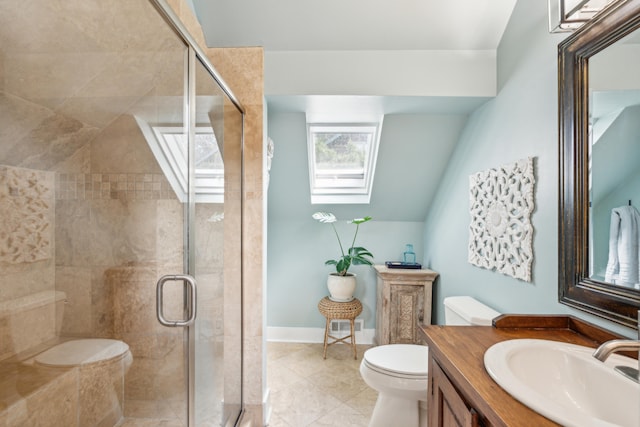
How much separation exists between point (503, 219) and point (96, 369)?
1937 millimetres

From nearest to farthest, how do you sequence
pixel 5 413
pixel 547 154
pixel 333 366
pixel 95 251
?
pixel 5 413
pixel 95 251
pixel 547 154
pixel 333 366

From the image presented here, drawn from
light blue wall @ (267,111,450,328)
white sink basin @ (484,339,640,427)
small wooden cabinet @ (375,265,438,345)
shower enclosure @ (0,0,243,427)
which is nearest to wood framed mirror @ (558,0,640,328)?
white sink basin @ (484,339,640,427)

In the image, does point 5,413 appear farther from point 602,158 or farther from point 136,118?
point 602,158

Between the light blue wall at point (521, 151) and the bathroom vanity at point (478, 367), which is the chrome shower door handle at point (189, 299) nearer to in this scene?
the bathroom vanity at point (478, 367)

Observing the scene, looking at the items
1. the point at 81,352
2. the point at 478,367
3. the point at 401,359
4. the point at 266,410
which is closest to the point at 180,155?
the point at 81,352

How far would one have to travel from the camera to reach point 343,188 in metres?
2.99

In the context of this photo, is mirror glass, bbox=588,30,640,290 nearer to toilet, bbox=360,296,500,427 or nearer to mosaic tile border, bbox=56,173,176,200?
toilet, bbox=360,296,500,427

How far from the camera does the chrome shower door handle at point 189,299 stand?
1110 millimetres

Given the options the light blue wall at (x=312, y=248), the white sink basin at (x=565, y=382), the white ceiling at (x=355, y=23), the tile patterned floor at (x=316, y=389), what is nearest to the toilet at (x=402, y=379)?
the tile patterned floor at (x=316, y=389)

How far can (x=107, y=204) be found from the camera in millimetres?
1051

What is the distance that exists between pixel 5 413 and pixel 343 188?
252cm

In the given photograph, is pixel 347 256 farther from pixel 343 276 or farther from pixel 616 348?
pixel 616 348

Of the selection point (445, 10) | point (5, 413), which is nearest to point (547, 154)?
point (445, 10)

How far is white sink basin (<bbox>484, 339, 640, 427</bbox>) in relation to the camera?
27.3 inches
